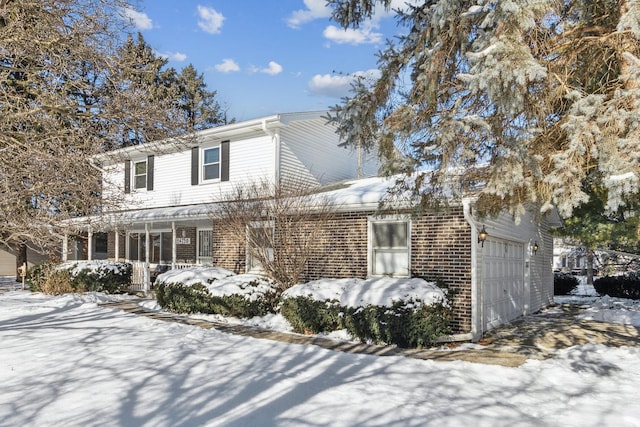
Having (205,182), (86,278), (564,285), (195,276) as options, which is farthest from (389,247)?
(564,285)

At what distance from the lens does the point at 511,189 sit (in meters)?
6.53

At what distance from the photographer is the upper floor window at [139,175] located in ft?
63.4

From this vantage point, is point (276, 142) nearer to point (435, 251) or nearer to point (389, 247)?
point (389, 247)

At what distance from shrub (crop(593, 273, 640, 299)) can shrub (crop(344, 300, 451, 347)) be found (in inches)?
650

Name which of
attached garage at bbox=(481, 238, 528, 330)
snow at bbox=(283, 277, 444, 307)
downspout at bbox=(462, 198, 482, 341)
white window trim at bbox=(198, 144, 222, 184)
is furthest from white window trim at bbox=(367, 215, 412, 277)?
white window trim at bbox=(198, 144, 222, 184)

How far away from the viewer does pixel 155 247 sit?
20.0 metres

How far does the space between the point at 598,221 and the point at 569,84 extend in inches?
258

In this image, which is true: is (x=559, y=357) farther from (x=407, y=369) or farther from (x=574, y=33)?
(x=574, y=33)

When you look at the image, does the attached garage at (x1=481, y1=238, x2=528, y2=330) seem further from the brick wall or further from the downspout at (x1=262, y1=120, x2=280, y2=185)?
the downspout at (x1=262, y1=120, x2=280, y2=185)

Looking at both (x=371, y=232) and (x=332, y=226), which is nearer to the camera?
(x=371, y=232)

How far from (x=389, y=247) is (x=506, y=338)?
313 centimetres

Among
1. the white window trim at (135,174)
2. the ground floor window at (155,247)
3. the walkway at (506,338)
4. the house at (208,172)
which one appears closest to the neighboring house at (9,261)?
the ground floor window at (155,247)

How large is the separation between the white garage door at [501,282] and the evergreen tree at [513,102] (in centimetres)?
361

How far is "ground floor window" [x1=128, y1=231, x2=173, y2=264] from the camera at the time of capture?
1952 cm
